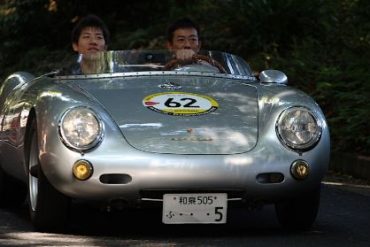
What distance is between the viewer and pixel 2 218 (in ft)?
22.2

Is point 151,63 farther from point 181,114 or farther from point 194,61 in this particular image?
point 181,114

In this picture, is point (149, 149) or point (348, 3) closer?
point (149, 149)

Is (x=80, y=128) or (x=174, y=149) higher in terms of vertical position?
(x=80, y=128)

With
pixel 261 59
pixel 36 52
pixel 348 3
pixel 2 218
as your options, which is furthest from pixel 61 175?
pixel 36 52

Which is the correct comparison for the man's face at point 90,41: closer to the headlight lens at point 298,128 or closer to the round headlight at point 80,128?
the round headlight at point 80,128

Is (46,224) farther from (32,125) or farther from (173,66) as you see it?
(173,66)

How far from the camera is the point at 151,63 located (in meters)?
6.94

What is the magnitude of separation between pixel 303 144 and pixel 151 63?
167 centimetres

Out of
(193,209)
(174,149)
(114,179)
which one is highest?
(174,149)

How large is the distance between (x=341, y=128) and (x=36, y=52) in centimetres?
1054

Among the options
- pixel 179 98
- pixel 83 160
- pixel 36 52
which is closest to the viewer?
pixel 83 160

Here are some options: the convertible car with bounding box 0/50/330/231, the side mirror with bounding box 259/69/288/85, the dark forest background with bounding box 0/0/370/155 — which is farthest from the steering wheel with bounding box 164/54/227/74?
the dark forest background with bounding box 0/0/370/155

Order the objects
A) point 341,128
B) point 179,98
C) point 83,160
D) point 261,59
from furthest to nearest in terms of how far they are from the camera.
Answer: point 261,59 < point 341,128 < point 179,98 < point 83,160

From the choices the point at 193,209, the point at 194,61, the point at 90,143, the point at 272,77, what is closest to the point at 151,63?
the point at 194,61
